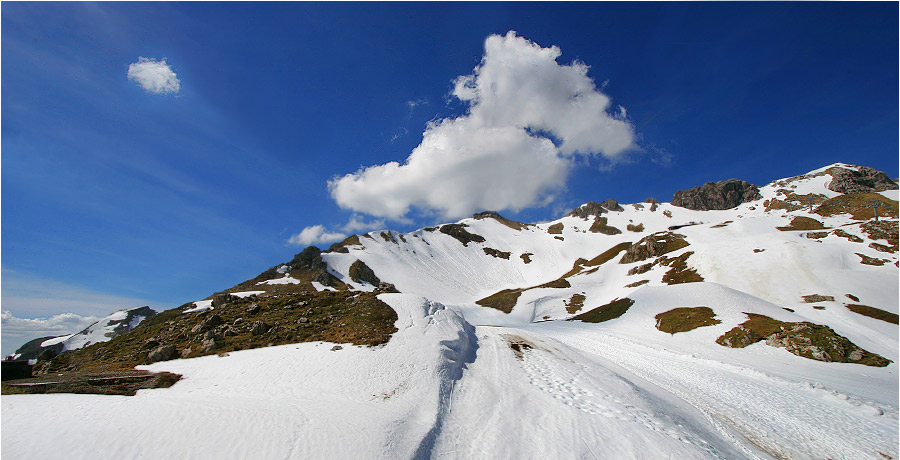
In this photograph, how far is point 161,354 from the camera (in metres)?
20.5

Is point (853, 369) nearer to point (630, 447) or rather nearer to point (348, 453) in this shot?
point (630, 447)

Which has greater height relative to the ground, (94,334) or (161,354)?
(94,334)

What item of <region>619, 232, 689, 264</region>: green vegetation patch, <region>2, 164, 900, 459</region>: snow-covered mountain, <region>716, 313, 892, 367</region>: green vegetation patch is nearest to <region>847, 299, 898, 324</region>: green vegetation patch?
<region>2, 164, 900, 459</region>: snow-covered mountain

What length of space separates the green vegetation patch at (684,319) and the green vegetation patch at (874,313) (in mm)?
18263

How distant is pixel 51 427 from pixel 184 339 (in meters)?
17.7

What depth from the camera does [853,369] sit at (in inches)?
1137

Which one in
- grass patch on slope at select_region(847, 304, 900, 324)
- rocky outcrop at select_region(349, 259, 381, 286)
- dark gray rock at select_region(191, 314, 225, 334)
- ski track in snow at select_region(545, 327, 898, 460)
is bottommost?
ski track in snow at select_region(545, 327, 898, 460)

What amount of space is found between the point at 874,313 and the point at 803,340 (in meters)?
22.3

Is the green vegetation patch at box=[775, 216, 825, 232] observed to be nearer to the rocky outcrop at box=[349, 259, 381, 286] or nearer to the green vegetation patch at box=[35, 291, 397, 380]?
the green vegetation patch at box=[35, 291, 397, 380]

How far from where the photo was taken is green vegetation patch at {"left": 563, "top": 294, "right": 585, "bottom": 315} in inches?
2992

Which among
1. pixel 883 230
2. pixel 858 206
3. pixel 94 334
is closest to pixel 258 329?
pixel 94 334

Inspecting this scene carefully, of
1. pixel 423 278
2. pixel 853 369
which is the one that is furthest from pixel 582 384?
pixel 423 278

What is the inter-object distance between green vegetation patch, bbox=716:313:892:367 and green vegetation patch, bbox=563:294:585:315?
3690 centimetres

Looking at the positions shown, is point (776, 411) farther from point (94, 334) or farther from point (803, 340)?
point (94, 334)
